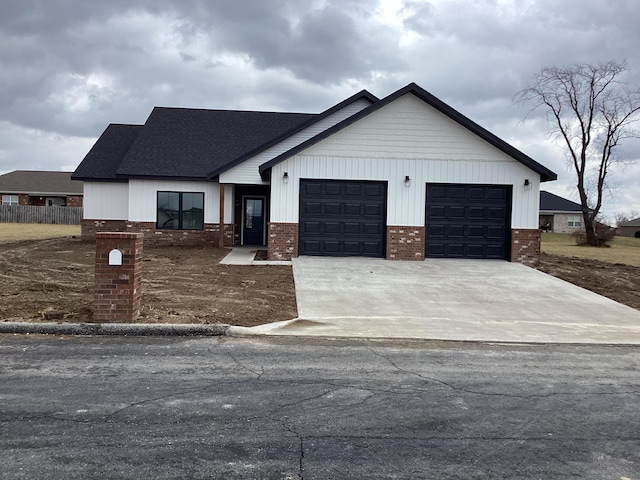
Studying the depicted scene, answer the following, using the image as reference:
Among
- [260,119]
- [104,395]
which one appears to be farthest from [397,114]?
[104,395]

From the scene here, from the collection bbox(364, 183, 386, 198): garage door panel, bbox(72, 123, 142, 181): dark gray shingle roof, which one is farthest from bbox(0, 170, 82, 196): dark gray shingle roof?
bbox(364, 183, 386, 198): garage door panel

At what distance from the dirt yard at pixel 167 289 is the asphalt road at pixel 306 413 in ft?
5.26

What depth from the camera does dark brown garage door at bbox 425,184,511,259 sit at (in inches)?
736

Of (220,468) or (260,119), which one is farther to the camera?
(260,119)

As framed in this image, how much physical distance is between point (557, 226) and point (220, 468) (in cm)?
7238

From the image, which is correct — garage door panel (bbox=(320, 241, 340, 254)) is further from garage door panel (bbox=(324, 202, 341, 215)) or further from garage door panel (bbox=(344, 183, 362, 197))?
garage door panel (bbox=(344, 183, 362, 197))

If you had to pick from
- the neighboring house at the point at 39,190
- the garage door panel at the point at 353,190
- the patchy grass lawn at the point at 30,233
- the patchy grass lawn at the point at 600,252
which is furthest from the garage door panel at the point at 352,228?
the neighboring house at the point at 39,190

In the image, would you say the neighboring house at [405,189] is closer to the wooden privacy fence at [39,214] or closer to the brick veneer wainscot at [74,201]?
the wooden privacy fence at [39,214]

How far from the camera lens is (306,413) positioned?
504 centimetres

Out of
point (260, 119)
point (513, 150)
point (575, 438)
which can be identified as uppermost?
point (260, 119)

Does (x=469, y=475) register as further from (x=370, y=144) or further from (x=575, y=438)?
(x=370, y=144)

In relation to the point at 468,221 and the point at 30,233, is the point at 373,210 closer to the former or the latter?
the point at 468,221

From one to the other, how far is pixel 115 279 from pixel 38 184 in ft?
186

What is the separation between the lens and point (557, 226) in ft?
229
